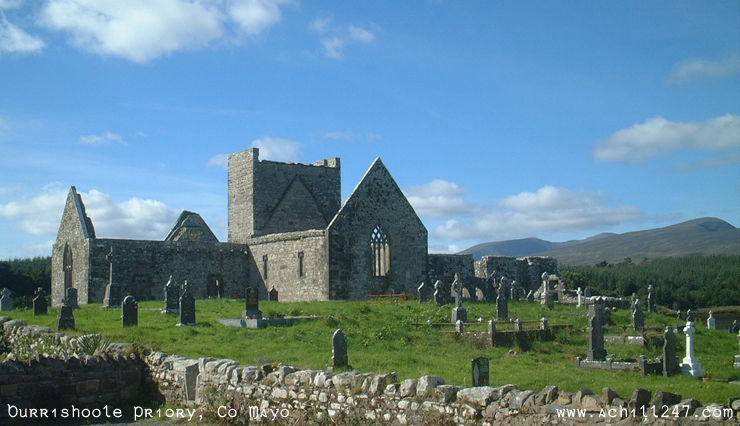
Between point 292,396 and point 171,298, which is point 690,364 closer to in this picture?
point 292,396

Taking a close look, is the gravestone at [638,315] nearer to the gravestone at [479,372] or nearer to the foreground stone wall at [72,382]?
the gravestone at [479,372]

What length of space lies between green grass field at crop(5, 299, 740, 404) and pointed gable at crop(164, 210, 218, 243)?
12.9 meters

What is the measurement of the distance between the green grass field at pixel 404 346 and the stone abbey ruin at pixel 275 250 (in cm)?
614

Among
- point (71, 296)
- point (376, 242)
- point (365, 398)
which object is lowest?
point (365, 398)

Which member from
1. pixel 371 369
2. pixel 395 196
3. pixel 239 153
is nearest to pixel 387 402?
pixel 371 369

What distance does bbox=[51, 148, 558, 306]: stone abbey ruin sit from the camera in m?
33.7

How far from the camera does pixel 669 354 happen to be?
17.5 metres

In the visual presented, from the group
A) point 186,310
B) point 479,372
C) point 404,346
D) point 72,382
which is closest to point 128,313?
point 186,310

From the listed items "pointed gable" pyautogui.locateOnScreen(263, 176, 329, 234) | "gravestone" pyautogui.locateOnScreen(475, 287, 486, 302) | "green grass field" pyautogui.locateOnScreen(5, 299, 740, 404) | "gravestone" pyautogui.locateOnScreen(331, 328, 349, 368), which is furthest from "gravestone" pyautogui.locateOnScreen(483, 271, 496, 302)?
"gravestone" pyautogui.locateOnScreen(331, 328, 349, 368)

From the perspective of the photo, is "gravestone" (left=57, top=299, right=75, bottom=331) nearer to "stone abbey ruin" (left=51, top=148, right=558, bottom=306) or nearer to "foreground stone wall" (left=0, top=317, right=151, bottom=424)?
"foreground stone wall" (left=0, top=317, right=151, bottom=424)

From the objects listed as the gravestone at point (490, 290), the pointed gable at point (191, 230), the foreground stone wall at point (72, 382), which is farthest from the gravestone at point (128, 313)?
the gravestone at point (490, 290)

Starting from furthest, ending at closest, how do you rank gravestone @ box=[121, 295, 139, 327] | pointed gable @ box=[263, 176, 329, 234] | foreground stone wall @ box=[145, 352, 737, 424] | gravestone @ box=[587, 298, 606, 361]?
1. pointed gable @ box=[263, 176, 329, 234]
2. gravestone @ box=[121, 295, 139, 327]
3. gravestone @ box=[587, 298, 606, 361]
4. foreground stone wall @ box=[145, 352, 737, 424]

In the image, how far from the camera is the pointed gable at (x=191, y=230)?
40844 mm

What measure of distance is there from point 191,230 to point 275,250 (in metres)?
7.23
